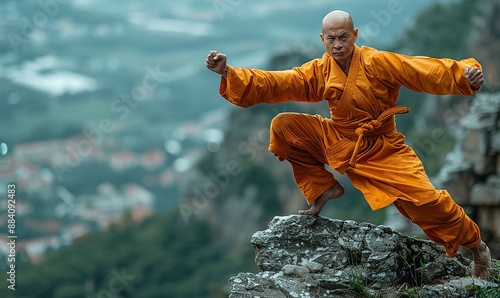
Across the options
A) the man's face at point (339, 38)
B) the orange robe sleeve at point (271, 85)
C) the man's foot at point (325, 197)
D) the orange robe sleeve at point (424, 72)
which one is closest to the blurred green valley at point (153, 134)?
the man's foot at point (325, 197)

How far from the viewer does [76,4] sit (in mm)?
94625

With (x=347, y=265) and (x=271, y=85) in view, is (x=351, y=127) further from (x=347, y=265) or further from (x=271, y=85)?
(x=347, y=265)

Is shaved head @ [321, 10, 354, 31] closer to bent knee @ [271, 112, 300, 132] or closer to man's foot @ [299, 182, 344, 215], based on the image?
bent knee @ [271, 112, 300, 132]

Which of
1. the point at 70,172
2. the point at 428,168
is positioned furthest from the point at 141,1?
the point at 428,168

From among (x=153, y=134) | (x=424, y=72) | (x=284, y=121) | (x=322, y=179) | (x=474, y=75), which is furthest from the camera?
(x=153, y=134)

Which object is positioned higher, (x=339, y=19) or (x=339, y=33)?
(x=339, y=19)

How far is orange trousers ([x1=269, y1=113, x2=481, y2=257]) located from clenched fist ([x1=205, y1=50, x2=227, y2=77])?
2.56ft

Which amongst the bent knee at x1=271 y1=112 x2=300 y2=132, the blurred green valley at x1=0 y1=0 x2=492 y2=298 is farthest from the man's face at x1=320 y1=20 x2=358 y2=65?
the blurred green valley at x1=0 y1=0 x2=492 y2=298

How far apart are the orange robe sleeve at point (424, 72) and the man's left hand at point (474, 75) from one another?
44mm

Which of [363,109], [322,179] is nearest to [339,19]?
[363,109]

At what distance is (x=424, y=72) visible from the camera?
7.68m

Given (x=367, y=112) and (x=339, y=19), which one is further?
(x=367, y=112)

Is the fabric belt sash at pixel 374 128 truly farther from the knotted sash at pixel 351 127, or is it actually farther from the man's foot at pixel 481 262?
the man's foot at pixel 481 262

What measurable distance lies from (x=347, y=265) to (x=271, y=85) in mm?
1657
